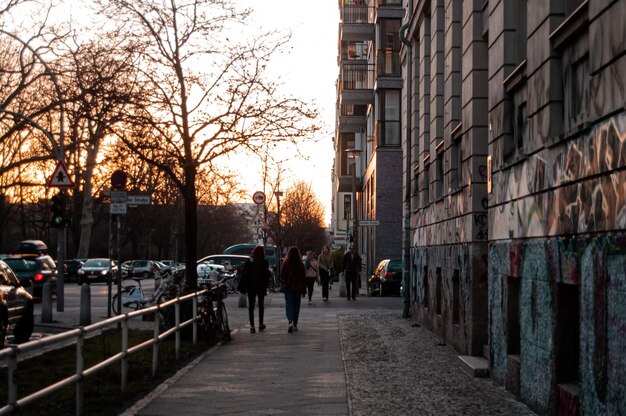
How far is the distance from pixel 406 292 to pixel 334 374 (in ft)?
42.0

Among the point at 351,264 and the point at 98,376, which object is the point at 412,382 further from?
the point at 351,264

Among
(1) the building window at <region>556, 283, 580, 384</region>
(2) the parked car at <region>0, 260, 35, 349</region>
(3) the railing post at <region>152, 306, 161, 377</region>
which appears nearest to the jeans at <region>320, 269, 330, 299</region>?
(2) the parked car at <region>0, 260, 35, 349</region>

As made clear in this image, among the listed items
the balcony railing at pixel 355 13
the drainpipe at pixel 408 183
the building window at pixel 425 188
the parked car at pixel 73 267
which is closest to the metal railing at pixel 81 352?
the building window at pixel 425 188

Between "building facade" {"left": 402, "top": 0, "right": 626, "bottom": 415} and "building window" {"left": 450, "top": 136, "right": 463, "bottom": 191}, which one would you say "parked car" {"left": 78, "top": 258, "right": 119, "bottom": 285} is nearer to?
"building facade" {"left": 402, "top": 0, "right": 626, "bottom": 415}

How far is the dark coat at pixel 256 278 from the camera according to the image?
20750 millimetres

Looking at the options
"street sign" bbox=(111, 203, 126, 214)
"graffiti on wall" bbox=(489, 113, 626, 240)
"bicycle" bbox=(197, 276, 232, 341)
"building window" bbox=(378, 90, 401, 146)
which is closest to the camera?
"graffiti on wall" bbox=(489, 113, 626, 240)

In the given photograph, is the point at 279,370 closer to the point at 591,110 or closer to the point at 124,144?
the point at 591,110

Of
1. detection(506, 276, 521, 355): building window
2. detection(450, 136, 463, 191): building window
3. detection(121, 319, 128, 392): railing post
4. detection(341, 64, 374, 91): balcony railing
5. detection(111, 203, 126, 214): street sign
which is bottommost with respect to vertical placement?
detection(121, 319, 128, 392): railing post

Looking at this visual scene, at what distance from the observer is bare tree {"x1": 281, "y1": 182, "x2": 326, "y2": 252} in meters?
95.3

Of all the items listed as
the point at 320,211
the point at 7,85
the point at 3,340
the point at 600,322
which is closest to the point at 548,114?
the point at 600,322

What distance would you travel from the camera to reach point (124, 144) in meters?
21.6

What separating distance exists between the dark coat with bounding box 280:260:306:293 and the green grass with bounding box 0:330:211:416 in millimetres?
5333

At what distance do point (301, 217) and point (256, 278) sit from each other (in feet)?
262

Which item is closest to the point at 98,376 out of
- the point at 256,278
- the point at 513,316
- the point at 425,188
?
the point at 513,316
